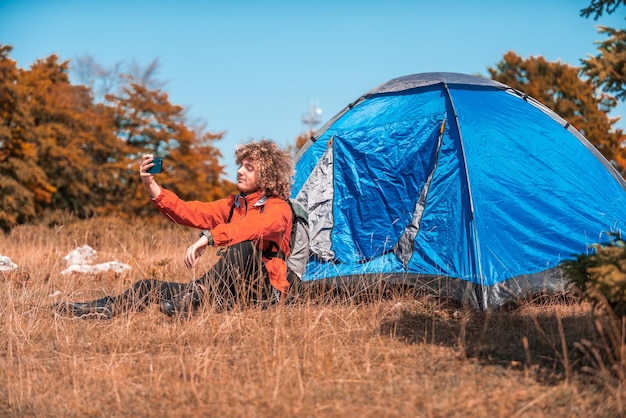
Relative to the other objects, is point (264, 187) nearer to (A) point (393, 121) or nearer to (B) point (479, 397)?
(A) point (393, 121)

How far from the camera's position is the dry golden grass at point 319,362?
3000mm

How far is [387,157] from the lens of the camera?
19.9ft

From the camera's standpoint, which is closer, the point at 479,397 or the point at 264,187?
the point at 479,397

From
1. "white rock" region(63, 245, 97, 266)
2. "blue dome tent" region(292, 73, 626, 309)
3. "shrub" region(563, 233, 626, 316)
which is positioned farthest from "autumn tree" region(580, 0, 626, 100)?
"white rock" region(63, 245, 97, 266)

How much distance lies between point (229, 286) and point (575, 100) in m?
18.9

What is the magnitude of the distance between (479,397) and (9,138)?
17.4 metres

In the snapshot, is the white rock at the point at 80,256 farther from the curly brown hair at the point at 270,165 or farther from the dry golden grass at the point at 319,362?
the curly brown hair at the point at 270,165

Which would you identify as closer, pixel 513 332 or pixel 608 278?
pixel 608 278

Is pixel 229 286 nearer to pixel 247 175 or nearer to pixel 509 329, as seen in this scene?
pixel 247 175

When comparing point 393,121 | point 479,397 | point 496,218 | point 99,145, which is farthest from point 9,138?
point 479,397

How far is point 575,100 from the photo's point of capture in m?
21.2

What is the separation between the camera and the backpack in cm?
507

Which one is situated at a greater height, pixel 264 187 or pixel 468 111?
pixel 468 111

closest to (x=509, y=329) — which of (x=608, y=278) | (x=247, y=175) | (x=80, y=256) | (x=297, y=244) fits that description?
(x=608, y=278)
